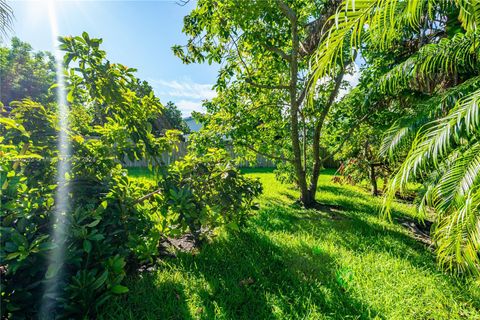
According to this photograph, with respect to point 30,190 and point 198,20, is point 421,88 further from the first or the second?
point 30,190

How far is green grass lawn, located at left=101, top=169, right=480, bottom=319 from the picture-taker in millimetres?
1879

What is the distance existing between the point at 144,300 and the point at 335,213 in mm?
3715

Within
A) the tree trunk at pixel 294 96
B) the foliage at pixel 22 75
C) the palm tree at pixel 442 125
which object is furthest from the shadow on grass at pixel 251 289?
the foliage at pixel 22 75

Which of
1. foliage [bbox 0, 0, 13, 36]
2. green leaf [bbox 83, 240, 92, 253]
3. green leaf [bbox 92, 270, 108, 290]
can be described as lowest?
green leaf [bbox 92, 270, 108, 290]

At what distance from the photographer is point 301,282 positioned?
226 cm

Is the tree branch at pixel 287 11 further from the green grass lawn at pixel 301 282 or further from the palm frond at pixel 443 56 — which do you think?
the green grass lawn at pixel 301 282

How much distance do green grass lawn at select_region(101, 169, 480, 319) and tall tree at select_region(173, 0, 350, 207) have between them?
1992mm

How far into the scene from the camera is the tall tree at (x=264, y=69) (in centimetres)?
376

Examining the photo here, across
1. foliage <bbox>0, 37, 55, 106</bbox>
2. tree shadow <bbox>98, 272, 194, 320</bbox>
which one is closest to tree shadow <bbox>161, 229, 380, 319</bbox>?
tree shadow <bbox>98, 272, 194, 320</bbox>

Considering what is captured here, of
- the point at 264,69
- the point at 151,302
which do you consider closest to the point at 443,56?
the point at 264,69

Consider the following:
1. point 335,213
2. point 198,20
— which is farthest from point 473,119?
point 198,20

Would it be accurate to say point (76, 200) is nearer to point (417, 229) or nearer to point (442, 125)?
point (442, 125)

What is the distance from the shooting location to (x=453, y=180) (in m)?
2.08

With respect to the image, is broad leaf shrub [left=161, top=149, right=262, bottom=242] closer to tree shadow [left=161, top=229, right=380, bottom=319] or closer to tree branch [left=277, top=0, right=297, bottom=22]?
tree shadow [left=161, top=229, right=380, bottom=319]
